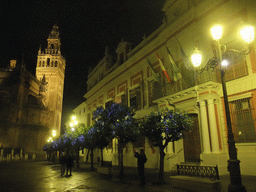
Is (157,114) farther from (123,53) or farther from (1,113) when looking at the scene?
(1,113)

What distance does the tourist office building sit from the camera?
1162cm

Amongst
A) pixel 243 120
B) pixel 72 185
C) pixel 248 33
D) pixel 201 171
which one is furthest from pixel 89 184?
pixel 248 33

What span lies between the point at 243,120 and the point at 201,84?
→ 10.1ft

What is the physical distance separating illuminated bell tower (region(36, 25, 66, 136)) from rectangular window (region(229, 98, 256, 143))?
56.0 metres

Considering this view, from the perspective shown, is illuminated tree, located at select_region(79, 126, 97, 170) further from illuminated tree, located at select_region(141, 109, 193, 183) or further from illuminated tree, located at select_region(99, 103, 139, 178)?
illuminated tree, located at select_region(141, 109, 193, 183)

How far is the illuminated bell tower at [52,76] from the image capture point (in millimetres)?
62219

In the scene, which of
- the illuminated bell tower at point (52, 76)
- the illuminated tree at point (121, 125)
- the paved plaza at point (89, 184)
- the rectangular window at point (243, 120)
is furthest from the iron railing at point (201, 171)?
the illuminated bell tower at point (52, 76)

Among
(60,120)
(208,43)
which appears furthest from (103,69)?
(60,120)

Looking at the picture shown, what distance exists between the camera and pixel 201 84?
12.6 metres

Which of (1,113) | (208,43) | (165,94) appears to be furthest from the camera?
(1,113)

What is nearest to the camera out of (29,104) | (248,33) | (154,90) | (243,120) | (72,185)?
(248,33)

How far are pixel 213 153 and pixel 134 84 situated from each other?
1200 cm

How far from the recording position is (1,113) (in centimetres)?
4322

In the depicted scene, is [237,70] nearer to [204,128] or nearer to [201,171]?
[204,128]
